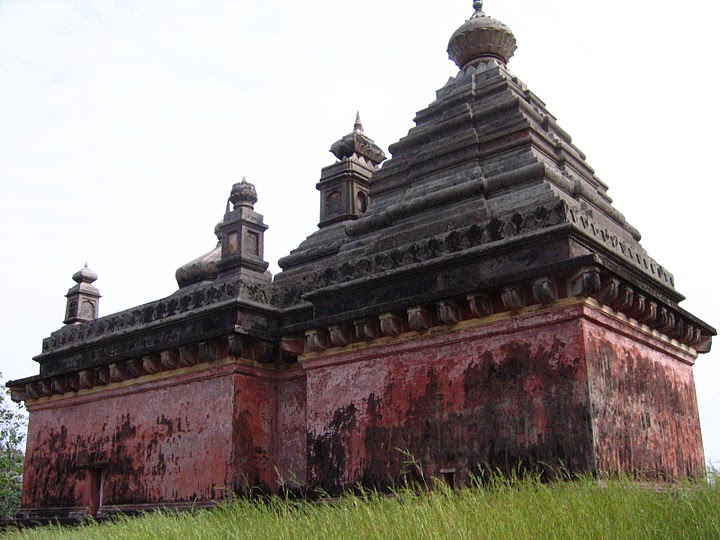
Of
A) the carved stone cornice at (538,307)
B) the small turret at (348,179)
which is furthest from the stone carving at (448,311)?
the small turret at (348,179)

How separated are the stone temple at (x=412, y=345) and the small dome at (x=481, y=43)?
1.6 inches

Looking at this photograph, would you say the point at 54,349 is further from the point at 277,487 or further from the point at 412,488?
the point at 412,488

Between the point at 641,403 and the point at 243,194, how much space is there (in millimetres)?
7778

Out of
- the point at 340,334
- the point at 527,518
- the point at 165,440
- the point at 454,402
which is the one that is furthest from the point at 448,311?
the point at 165,440

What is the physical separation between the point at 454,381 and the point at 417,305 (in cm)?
109

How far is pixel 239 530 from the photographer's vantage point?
29.2 ft

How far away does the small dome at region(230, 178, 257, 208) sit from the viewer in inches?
575

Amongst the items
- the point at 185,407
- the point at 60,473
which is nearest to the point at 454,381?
the point at 185,407

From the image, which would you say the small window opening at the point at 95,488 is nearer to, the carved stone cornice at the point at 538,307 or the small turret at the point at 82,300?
the small turret at the point at 82,300

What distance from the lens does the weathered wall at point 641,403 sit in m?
9.35

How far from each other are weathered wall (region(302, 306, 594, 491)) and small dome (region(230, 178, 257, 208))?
152 inches

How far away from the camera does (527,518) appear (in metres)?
7.11

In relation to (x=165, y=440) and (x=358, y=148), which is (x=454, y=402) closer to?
(x=165, y=440)

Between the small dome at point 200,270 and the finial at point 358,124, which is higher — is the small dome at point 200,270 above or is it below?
below
